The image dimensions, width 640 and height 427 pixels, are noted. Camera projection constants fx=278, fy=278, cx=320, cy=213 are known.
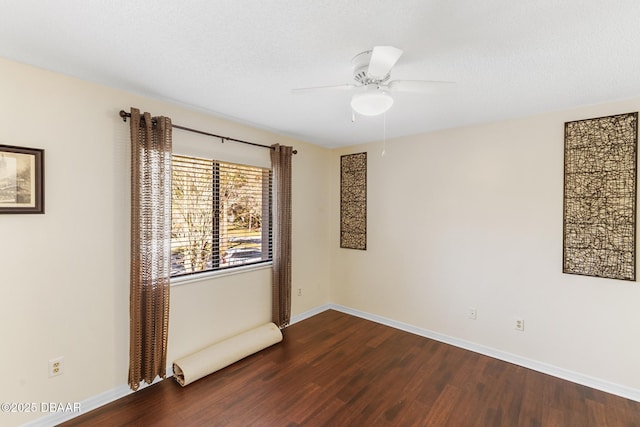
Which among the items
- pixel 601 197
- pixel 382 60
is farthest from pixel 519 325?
pixel 382 60

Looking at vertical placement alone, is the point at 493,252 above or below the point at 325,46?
below

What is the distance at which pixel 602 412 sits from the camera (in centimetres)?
210

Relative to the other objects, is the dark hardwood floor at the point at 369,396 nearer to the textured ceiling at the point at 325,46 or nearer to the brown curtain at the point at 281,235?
the brown curtain at the point at 281,235

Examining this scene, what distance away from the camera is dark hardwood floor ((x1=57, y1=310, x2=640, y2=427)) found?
2.00 m

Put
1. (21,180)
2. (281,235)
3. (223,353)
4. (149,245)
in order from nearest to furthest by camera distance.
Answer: (21,180) → (149,245) → (223,353) → (281,235)

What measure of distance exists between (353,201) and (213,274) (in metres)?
2.16

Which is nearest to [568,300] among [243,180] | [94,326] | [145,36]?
[243,180]

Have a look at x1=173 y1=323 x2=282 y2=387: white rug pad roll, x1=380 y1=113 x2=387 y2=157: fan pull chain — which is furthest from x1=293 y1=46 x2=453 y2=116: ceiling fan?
x1=173 y1=323 x2=282 y2=387: white rug pad roll

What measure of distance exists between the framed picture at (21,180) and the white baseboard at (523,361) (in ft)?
11.9

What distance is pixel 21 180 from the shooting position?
1.80 metres

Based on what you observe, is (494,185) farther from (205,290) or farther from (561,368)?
(205,290)

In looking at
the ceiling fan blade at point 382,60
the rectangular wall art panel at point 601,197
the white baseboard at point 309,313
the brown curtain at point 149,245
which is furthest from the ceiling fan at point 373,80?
the white baseboard at point 309,313

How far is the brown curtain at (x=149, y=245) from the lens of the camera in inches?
86.1

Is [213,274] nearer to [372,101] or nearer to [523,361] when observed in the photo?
[372,101]
